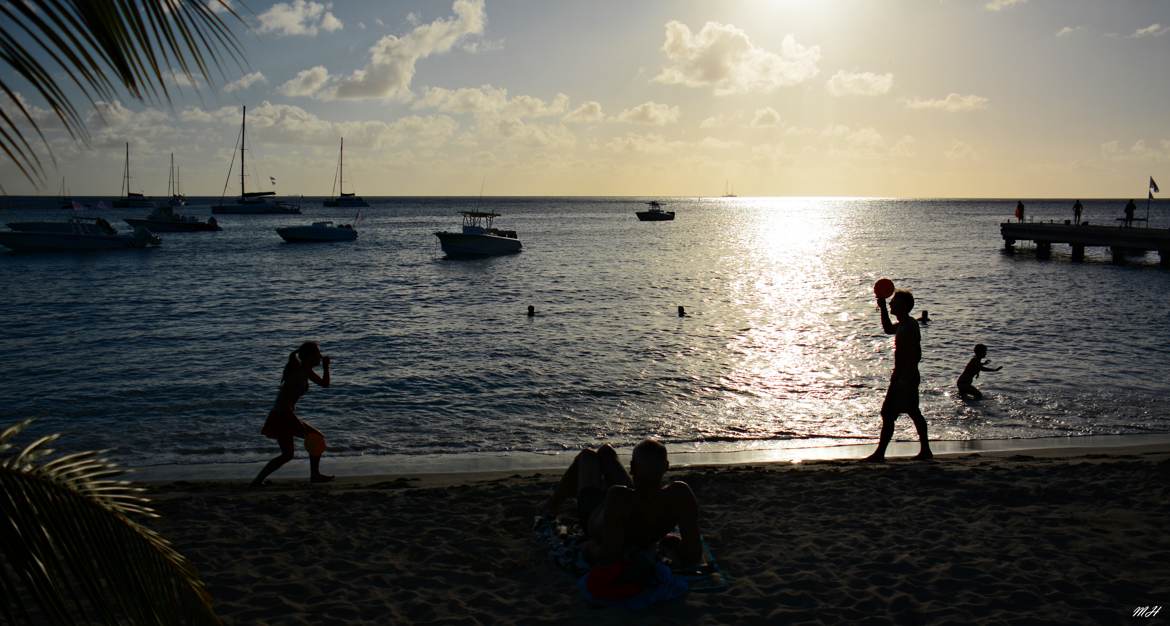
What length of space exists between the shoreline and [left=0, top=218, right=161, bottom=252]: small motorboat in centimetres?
5514

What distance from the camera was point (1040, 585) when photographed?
5.96 metres

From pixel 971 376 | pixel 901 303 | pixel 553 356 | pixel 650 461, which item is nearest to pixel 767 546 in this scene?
pixel 650 461

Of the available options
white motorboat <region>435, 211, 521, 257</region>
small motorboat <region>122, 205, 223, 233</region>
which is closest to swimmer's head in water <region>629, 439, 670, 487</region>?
white motorboat <region>435, 211, 521, 257</region>

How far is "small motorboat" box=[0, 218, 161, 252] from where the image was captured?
177 feet

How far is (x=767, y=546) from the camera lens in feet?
22.9

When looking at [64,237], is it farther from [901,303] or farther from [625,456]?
[901,303]

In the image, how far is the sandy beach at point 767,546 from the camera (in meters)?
5.71

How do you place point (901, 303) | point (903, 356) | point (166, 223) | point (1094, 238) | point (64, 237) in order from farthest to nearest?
point (166, 223) < point (64, 237) < point (1094, 238) < point (903, 356) < point (901, 303)

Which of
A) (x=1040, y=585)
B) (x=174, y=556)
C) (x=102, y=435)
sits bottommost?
(x=102, y=435)

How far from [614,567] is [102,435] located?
11.0 meters

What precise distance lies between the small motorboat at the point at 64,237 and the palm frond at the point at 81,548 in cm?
6470

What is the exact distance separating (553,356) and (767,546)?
1316cm

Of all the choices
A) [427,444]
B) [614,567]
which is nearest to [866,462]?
[614,567]

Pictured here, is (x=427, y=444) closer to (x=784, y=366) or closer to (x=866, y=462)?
(x=866, y=462)
